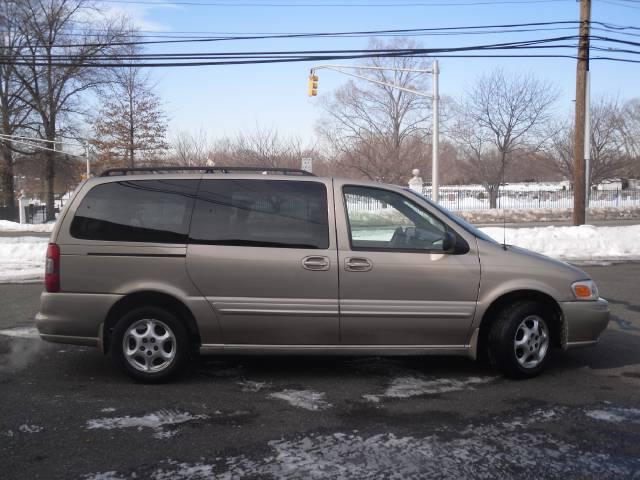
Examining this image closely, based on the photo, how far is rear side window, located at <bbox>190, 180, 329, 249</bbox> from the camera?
4.89 m

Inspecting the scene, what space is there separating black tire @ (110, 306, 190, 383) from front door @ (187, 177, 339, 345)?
1.22ft

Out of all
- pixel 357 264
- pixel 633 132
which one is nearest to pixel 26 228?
pixel 357 264

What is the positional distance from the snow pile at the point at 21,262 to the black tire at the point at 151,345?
759 centimetres

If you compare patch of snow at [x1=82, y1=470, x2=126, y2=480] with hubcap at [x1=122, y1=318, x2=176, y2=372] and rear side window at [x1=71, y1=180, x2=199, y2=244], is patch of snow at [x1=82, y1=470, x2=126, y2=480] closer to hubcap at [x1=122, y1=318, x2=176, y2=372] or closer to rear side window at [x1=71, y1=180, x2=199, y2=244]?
hubcap at [x1=122, y1=318, x2=176, y2=372]

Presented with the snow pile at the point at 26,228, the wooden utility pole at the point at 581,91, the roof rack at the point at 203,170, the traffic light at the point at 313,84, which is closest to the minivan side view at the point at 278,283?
the roof rack at the point at 203,170

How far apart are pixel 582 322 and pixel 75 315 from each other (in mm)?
4250

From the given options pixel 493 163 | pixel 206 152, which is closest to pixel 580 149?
pixel 493 163

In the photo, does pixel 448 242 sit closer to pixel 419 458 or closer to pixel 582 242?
pixel 419 458

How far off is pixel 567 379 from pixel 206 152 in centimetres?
3924

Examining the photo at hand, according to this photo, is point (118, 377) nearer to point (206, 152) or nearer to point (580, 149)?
point (580, 149)

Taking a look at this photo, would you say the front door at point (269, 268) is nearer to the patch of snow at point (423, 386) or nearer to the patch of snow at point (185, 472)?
the patch of snow at point (423, 386)

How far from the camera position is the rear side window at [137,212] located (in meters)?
4.95

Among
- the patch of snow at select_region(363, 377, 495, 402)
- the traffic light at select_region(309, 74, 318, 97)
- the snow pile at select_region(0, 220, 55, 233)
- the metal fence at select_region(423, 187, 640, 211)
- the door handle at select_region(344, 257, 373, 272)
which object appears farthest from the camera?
the metal fence at select_region(423, 187, 640, 211)

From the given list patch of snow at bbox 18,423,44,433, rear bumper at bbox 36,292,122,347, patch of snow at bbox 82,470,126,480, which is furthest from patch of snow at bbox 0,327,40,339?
patch of snow at bbox 82,470,126,480
